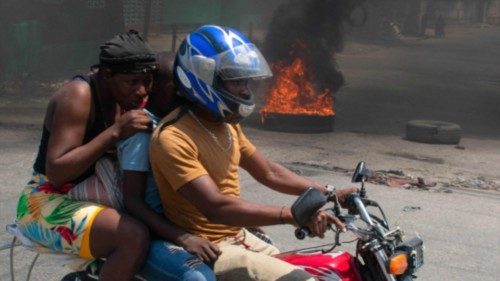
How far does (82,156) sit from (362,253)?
1.18 metres

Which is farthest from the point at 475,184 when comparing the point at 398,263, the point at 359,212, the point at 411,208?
the point at 398,263

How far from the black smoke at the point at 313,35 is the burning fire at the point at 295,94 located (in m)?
0.27

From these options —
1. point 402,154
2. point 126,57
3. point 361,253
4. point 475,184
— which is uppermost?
point 126,57

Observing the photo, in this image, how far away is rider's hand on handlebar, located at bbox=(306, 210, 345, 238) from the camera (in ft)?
9.62

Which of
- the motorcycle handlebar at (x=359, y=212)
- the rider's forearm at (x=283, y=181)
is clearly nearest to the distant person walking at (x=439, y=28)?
the rider's forearm at (x=283, y=181)

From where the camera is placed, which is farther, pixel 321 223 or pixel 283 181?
pixel 283 181

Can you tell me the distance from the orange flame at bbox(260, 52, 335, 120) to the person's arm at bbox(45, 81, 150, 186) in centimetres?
945

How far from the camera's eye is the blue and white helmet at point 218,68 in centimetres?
324

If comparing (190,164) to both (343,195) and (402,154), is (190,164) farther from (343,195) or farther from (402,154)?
(402,154)

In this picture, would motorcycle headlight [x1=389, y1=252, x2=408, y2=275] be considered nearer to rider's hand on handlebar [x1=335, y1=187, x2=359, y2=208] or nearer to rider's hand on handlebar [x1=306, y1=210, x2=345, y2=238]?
rider's hand on handlebar [x1=306, y1=210, x2=345, y2=238]

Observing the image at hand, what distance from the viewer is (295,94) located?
44.8 feet

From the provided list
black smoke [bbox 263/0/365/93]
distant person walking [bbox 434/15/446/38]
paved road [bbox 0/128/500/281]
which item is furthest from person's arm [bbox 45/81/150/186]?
distant person walking [bbox 434/15/446/38]

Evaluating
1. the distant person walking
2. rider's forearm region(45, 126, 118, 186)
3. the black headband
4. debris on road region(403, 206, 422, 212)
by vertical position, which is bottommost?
debris on road region(403, 206, 422, 212)

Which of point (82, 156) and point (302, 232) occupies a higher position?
point (82, 156)
